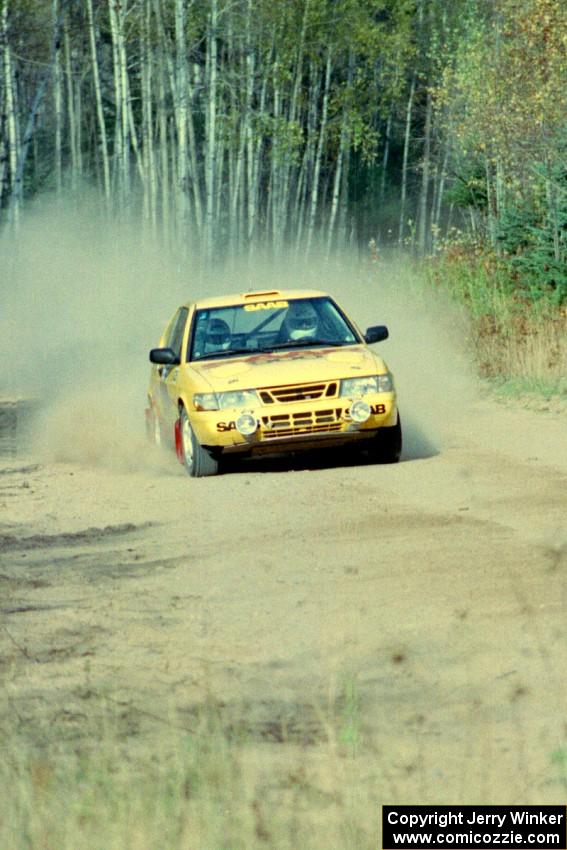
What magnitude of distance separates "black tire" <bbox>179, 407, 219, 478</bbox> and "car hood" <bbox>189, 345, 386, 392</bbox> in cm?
47

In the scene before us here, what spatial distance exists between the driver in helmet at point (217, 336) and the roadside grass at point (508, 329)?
588 centimetres

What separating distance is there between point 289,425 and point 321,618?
19.2ft

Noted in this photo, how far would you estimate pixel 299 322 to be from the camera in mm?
14477

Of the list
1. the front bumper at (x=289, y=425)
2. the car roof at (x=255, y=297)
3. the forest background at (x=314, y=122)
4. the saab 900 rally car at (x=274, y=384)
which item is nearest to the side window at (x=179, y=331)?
the saab 900 rally car at (x=274, y=384)

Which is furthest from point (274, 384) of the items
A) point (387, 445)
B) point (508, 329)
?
point (508, 329)

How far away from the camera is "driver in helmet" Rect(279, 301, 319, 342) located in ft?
47.1

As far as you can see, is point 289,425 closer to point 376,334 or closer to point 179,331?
point 376,334

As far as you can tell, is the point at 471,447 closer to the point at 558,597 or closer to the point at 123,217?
the point at 558,597

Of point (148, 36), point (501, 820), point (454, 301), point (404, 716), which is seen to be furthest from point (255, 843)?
point (148, 36)

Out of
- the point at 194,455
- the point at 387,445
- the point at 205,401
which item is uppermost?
the point at 205,401

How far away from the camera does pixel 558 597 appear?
25.0ft

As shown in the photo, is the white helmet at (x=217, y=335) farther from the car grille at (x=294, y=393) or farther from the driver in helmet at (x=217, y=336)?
the car grille at (x=294, y=393)

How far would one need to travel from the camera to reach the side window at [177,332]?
48.7ft

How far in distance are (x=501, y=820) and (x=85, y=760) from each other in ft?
4.65
